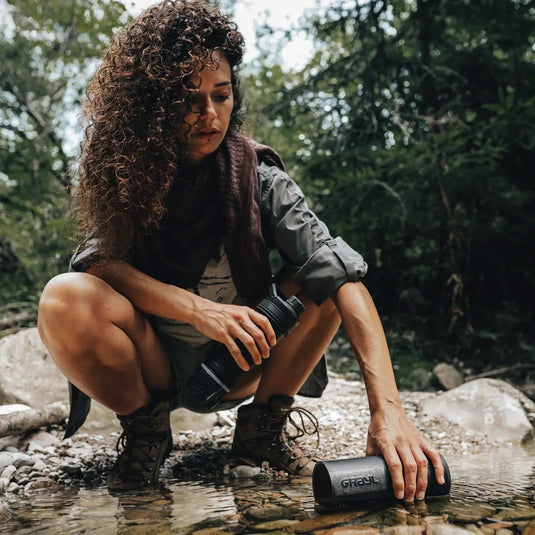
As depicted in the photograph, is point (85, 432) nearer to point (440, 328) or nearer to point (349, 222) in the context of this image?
point (349, 222)

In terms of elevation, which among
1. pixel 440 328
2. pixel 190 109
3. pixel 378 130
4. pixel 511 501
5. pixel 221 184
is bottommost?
pixel 511 501

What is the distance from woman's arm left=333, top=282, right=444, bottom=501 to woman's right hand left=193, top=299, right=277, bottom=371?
249mm

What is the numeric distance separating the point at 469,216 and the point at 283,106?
1.98 meters

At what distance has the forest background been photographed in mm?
4430

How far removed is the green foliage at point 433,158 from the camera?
14.6ft

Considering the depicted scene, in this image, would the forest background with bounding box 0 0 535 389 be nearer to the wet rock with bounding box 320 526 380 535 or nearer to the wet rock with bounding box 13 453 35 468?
the wet rock with bounding box 13 453 35 468

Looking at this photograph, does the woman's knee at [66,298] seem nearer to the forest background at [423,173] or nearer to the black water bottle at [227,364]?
the black water bottle at [227,364]

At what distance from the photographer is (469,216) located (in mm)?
4699

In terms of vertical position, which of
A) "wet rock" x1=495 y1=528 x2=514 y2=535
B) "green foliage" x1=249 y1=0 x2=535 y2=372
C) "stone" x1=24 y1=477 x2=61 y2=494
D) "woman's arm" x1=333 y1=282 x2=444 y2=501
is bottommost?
"stone" x1=24 y1=477 x2=61 y2=494

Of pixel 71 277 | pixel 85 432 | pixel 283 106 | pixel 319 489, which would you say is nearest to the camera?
pixel 319 489

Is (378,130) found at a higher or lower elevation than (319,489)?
higher

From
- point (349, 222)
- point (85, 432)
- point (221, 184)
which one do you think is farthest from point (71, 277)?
point (349, 222)

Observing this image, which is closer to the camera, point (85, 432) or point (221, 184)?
point (221, 184)

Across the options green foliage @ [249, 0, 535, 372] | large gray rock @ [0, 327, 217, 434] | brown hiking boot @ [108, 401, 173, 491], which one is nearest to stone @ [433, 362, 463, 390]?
green foliage @ [249, 0, 535, 372]
